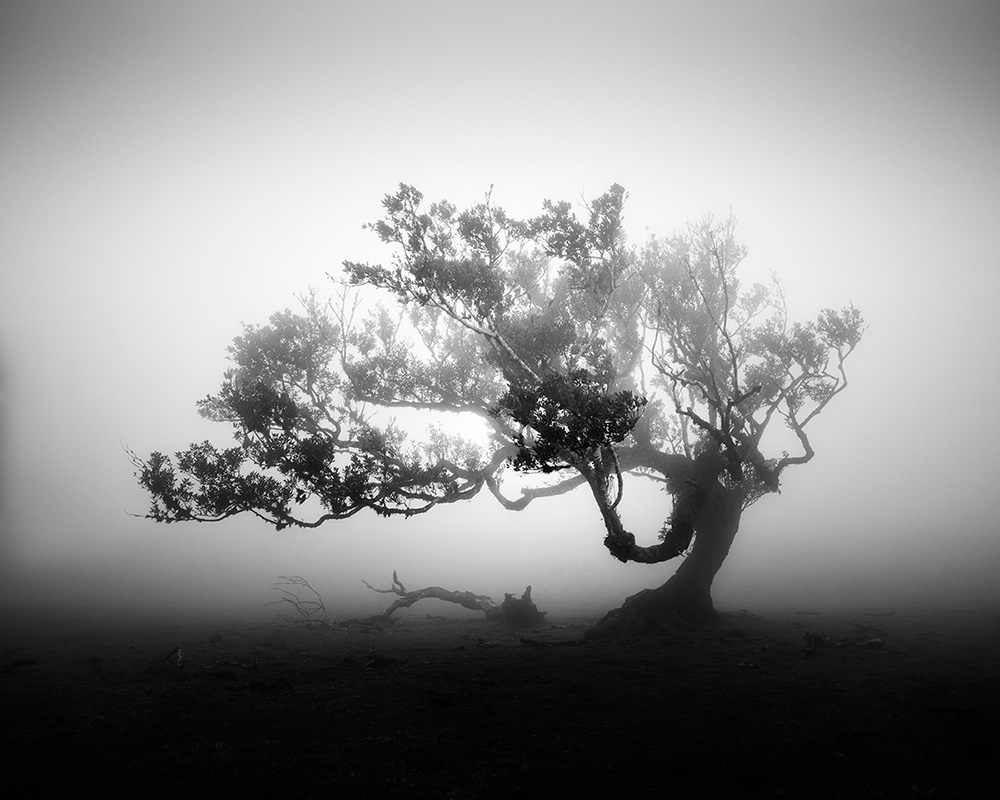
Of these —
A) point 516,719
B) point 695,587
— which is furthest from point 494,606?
point 516,719

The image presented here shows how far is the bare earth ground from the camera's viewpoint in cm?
660

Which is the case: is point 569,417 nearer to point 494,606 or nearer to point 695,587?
point 695,587

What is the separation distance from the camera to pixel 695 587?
20.1 metres

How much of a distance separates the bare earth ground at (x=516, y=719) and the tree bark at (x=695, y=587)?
2.22 metres

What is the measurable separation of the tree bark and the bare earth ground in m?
2.22

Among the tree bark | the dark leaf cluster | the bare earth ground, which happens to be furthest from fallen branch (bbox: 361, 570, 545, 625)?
the dark leaf cluster

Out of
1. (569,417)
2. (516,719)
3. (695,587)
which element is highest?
(569,417)


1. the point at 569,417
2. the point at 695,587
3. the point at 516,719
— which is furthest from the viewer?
the point at 695,587

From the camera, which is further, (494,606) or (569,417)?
(494,606)

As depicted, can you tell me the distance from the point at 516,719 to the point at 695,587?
13.6 metres

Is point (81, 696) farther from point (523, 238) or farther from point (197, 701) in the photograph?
point (523, 238)

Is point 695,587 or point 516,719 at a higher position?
point 695,587

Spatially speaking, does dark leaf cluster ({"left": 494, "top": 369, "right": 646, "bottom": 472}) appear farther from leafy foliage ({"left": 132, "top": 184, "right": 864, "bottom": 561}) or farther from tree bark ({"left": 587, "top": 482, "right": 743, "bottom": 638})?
tree bark ({"left": 587, "top": 482, "right": 743, "bottom": 638})

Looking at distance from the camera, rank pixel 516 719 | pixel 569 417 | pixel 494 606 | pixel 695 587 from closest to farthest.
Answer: pixel 516 719 < pixel 569 417 < pixel 695 587 < pixel 494 606
